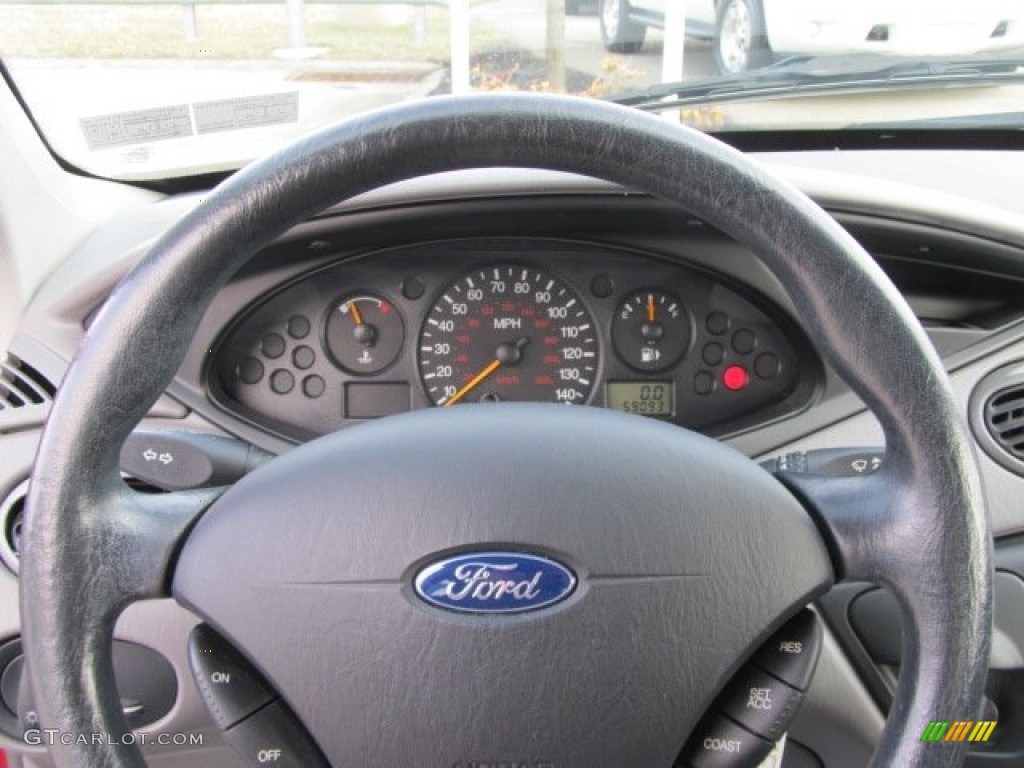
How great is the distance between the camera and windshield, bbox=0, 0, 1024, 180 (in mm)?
2135

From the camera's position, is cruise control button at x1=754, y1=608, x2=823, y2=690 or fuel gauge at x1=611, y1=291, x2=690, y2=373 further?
fuel gauge at x1=611, y1=291, x2=690, y2=373

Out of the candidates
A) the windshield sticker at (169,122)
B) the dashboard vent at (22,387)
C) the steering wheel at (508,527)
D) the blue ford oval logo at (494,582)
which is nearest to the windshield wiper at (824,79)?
the windshield sticker at (169,122)

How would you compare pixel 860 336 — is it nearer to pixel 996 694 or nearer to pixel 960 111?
pixel 996 694

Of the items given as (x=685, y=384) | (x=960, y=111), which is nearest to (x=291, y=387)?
(x=685, y=384)

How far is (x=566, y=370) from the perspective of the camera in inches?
77.2

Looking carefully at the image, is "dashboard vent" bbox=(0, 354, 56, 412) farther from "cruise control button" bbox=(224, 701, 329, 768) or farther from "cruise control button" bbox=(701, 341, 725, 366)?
"cruise control button" bbox=(701, 341, 725, 366)

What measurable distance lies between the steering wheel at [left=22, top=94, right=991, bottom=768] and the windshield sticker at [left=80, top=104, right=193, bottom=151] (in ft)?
4.05

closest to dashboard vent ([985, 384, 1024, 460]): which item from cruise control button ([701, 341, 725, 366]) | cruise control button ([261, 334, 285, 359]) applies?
cruise control button ([701, 341, 725, 366])

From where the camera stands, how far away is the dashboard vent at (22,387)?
1.82 m

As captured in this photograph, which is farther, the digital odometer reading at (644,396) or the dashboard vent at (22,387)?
the digital odometer reading at (644,396)

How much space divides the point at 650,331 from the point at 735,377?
0.16 m

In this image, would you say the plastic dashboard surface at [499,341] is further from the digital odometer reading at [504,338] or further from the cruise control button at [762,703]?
the cruise control button at [762,703]

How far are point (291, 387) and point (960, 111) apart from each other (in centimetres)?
141

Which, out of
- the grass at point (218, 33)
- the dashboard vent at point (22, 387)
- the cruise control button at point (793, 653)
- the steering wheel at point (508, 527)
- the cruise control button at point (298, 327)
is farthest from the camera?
the grass at point (218, 33)
